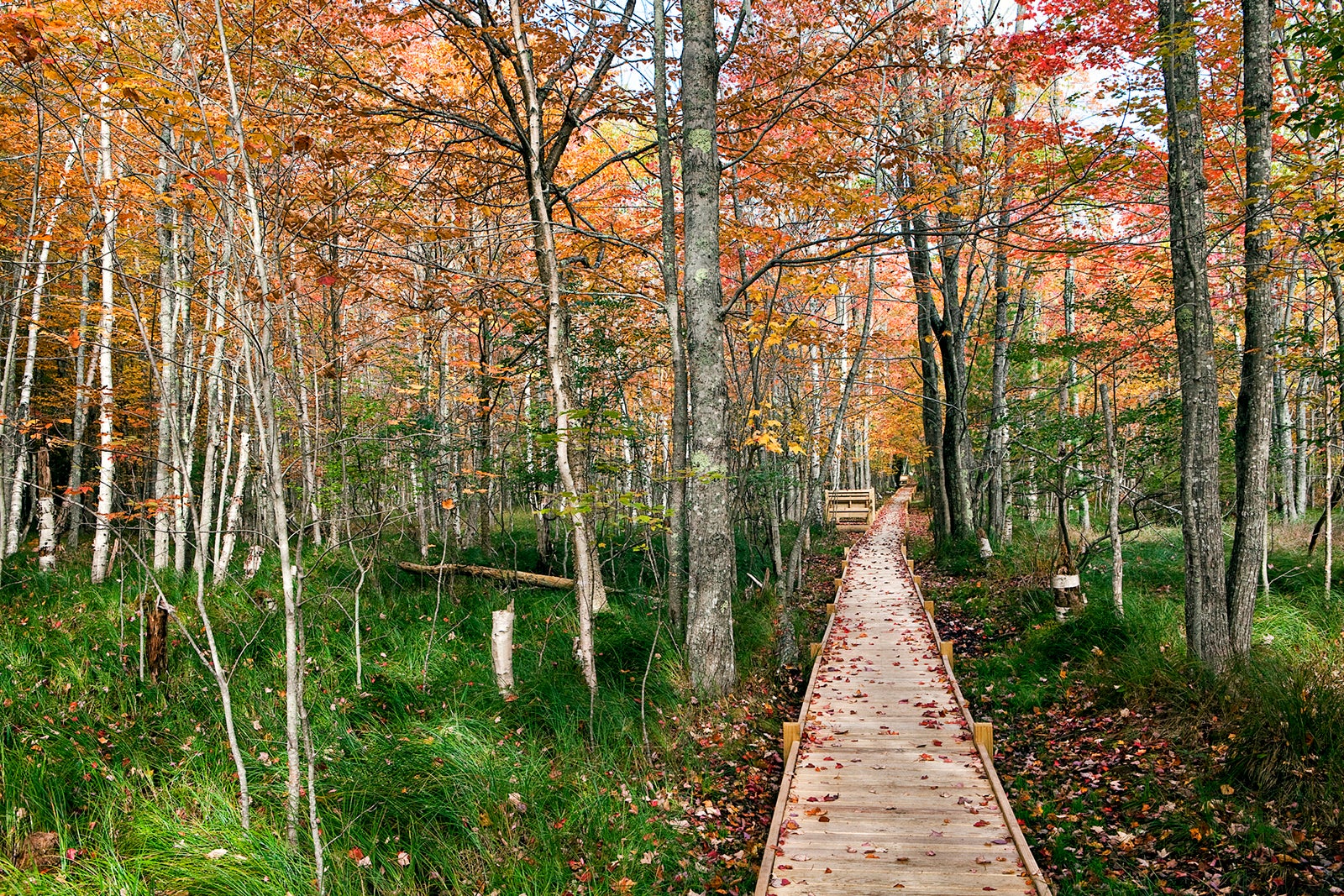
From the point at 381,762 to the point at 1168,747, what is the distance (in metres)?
5.86

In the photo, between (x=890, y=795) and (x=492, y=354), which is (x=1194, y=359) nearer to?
A: (x=890, y=795)

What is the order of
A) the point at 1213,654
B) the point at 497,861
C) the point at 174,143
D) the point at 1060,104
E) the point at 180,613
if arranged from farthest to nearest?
the point at 1060,104 → the point at 174,143 → the point at 180,613 → the point at 1213,654 → the point at 497,861

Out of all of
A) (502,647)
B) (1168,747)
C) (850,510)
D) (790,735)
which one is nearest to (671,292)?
(502,647)

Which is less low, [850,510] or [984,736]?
[850,510]

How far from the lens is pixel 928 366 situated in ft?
47.1

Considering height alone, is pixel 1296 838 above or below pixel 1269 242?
below

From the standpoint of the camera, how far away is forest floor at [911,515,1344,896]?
4230 mm

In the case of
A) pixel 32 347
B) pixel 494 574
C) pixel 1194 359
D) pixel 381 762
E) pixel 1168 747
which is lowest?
pixel 1168 747

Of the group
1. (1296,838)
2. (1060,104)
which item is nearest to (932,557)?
(1060,104)

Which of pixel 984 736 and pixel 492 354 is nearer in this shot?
pixel 984 736

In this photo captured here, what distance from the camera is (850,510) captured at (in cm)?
2145

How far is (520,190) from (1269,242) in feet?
26.0

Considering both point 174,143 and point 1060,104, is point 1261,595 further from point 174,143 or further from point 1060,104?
point 174,143

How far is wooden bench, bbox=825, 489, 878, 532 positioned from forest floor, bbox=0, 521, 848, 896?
14.5 meters
